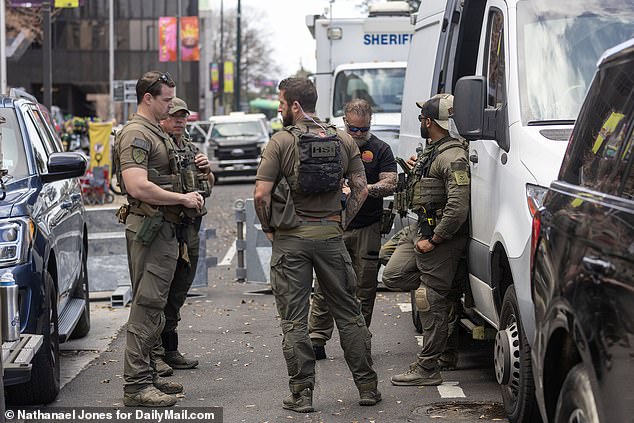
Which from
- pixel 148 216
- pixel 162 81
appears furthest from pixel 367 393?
pixel 162 81

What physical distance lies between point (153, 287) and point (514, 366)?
2.33m

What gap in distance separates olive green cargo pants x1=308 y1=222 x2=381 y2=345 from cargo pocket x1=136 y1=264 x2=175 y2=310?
1613 mm

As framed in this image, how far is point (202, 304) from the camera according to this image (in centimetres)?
1230

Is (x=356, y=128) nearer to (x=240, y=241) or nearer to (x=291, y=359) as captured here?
(x=291, y=359)

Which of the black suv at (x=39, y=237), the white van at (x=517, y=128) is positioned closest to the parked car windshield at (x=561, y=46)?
the white van at (x=517, y=128)

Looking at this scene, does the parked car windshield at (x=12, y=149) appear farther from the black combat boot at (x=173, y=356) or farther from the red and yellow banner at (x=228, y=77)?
the red and yellow banner at (x=228, y=77)

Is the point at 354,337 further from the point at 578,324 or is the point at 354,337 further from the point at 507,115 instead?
the point at 578,324

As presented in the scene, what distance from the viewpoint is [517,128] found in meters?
6.70

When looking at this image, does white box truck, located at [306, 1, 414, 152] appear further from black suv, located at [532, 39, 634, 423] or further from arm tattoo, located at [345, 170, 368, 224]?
black suv, located at [532, 39, 634, 423]

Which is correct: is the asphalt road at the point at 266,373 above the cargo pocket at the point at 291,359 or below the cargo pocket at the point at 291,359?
below

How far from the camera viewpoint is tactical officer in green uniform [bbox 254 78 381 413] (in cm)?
704

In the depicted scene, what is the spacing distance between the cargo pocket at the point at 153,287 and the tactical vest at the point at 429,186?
5.63 feet

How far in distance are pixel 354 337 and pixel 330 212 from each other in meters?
0.78

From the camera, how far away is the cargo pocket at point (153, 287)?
739 cm
